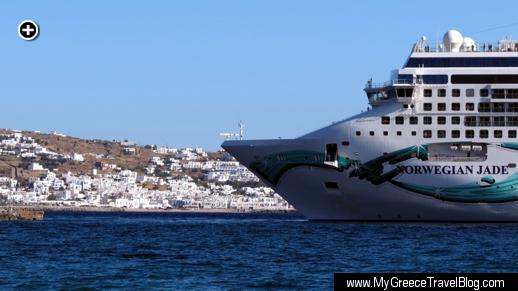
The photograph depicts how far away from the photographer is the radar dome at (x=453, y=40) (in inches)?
2842

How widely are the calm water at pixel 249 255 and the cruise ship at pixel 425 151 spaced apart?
1612 millimetres

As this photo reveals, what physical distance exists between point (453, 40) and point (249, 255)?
28.3 m

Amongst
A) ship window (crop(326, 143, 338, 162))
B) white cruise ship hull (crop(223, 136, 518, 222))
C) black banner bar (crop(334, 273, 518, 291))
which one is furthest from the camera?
ship window (crop(326, 143, 338, 162))

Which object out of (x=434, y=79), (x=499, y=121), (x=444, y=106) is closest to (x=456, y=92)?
(x=444, y=106)

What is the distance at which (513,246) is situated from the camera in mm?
52656

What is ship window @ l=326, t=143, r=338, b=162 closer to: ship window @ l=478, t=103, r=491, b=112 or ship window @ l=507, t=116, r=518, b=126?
ship window @ l=478, t=103, r=491, b=112

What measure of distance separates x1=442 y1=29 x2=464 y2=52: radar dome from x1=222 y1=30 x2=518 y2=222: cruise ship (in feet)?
3.39

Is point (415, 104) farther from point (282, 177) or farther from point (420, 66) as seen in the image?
point (282, 177)

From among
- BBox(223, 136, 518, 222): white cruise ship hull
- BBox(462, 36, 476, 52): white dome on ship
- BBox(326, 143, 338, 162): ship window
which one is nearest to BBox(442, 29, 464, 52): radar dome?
BBox(462, 36, 476, 52): white dome on ship

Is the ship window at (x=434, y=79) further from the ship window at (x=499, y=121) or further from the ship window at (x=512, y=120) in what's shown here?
the ship window at (x=512, y=120)

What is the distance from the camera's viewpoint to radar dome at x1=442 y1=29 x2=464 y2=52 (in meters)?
72.2

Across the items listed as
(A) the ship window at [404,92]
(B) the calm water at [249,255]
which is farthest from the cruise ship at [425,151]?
(B) the calm water at [249,255]

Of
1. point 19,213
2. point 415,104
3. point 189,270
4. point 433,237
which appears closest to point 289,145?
point 415,104

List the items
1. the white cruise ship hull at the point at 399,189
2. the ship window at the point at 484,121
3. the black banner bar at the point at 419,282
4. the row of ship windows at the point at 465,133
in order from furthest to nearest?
the ship window at the point at 484,121
the row of ship windows at the point at 465,133
the white cruise ship hull at the point at 399,189
the black banner bar at the point at 419,282
